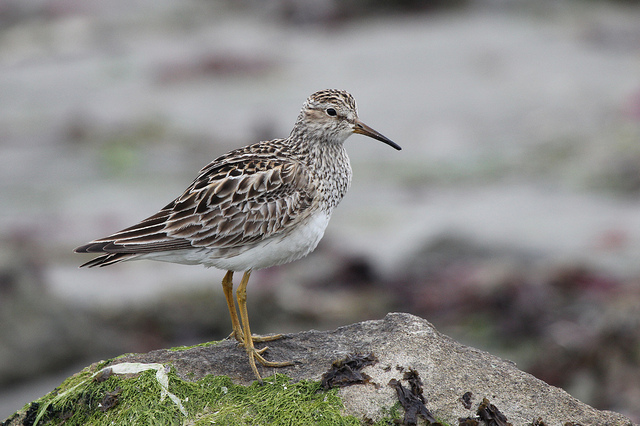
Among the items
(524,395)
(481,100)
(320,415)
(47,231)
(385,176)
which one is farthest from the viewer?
(481,100)

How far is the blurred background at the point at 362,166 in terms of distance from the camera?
1125 cm

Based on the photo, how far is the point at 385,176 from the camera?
1716 cm

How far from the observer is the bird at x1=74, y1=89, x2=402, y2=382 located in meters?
6.37

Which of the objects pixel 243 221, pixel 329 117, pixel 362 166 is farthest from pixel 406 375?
pixel 362 166

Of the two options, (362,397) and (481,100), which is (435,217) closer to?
(481,100)

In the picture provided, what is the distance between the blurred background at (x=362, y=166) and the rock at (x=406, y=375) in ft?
13.2

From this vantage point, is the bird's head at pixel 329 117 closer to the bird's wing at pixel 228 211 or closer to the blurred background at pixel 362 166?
the bird's wing at pixel 228 211

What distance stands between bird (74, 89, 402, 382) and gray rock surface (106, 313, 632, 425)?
0.29 metres

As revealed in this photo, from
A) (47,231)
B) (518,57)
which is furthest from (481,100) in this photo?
(47,231)

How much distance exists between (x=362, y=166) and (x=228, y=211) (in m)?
11.0

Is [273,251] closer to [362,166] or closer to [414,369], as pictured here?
[414,369]

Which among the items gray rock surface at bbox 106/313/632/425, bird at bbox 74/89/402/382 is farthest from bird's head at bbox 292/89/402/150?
gray rock surface at bbox 106/313/632/425

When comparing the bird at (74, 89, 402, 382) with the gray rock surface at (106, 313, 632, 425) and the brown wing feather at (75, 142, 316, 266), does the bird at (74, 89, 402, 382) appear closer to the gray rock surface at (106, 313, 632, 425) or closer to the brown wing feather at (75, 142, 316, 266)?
the brown wing feather at (75, 142, 316, 266)

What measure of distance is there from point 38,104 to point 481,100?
9.94 metres
